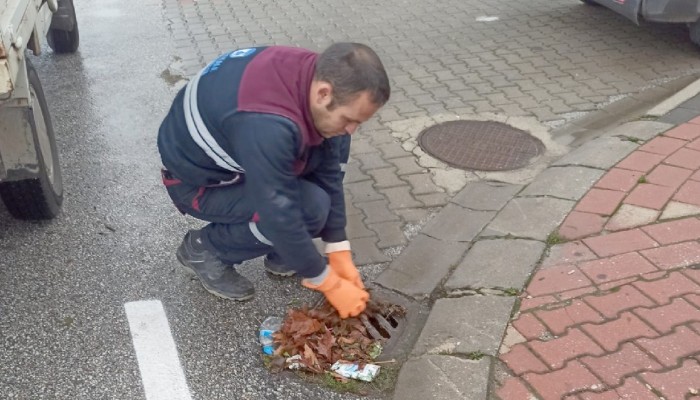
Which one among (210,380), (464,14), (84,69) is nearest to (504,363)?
(210,380)

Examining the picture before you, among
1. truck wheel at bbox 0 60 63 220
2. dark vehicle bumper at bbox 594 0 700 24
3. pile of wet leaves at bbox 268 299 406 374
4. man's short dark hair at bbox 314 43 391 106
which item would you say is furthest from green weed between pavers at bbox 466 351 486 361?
dark vehicle bumper at bbox 594 0 700 24

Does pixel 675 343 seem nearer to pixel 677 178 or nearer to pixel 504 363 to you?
pixel 504 363

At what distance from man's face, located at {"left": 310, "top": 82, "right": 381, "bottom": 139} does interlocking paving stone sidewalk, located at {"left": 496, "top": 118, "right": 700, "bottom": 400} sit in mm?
1117

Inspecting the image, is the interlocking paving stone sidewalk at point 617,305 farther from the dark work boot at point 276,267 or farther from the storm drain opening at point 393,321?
the dark work boot at point 276,267

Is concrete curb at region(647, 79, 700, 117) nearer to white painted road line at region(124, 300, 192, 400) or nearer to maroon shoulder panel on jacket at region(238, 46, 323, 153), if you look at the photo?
maroon shoulder panel on jacket at region(238, 46, 323, 153)

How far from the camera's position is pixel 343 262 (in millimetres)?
3104

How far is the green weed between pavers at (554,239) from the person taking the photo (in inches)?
137

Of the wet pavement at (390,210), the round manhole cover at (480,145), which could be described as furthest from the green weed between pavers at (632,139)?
the round manhole cover at (480,145)

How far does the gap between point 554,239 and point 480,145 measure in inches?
49.9

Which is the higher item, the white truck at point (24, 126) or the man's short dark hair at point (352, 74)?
the man's short dark hair at point (352, 74)

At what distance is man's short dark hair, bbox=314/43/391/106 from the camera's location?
2.35 metres

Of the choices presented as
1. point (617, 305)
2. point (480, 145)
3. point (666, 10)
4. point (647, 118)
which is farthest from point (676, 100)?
point (617, 305)

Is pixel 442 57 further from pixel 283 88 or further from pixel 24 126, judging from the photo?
pixel 283 88

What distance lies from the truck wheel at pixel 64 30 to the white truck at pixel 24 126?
6.55 feet
